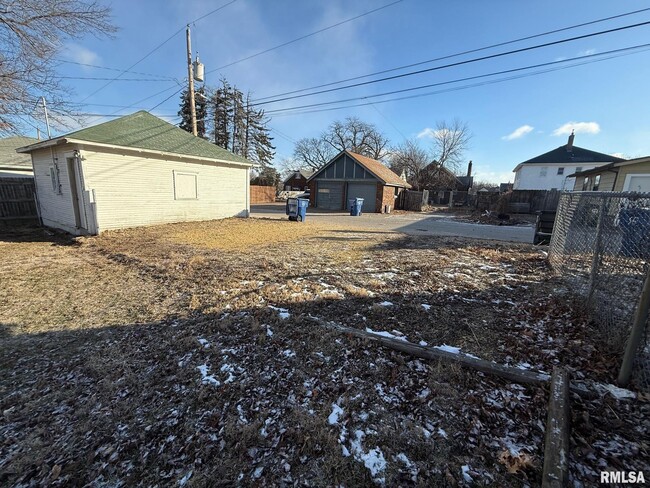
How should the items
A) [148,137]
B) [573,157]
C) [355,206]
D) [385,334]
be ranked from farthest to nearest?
[573,157]
[355,206]
[148,137]
[385,334]

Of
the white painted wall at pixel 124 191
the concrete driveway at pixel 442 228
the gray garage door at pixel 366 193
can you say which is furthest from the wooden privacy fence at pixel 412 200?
the white painted wall at pixel 124 191

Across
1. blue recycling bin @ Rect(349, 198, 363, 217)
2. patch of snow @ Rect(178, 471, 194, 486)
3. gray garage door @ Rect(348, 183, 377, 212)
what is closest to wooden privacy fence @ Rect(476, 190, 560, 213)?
gray garage door @ Rect(348, 183, 377, 212)

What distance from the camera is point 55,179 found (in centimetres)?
1009

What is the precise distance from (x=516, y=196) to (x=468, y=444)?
25500 mm

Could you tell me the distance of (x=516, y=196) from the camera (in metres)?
22.5

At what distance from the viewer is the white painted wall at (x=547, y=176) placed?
3005 centimetres

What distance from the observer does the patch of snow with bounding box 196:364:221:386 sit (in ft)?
8.55

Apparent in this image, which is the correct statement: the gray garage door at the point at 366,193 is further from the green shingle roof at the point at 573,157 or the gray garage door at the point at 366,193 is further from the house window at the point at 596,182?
the green shingle roof at the point at 573,157

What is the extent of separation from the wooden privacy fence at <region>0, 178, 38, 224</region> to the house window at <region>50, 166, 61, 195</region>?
10.2 ft

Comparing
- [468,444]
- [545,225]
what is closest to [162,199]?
[468,444]

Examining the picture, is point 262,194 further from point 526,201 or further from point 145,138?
point 526,201

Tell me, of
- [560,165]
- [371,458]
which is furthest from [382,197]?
[560,165]

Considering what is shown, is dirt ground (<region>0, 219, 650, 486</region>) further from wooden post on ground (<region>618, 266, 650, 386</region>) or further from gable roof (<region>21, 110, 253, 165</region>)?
gable roof (<region>21, 110, 253, 165</region>)

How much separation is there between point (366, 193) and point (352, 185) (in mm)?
1374
